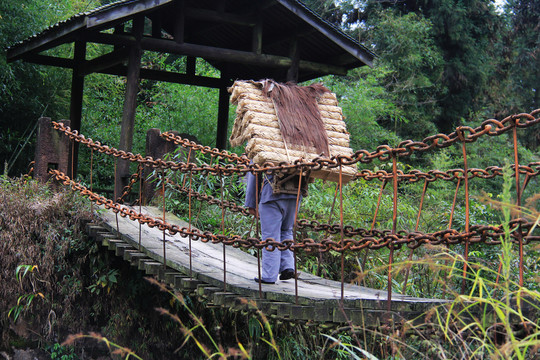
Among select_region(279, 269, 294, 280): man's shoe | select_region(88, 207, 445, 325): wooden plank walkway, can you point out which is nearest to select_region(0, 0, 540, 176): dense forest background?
select_region(88, 207, 445, 325): wooden plank walkway

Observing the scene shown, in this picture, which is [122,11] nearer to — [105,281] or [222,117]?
[222,117]

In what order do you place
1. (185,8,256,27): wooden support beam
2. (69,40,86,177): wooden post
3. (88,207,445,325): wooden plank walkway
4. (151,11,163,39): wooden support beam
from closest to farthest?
(88,207,445,325): wooden plank walkway, (185,8,256,27): wooden support beam, (69,40,86,177): wooden post, (151,11,163,39): wooden support beam

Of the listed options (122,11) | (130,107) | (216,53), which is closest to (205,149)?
(130,107)

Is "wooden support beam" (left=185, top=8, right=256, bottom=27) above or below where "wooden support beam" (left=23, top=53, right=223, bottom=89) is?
above

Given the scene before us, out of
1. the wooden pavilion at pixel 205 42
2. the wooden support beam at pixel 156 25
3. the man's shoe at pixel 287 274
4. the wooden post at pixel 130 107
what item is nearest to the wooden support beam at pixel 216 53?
the wooden pavilion at pixel 205 42

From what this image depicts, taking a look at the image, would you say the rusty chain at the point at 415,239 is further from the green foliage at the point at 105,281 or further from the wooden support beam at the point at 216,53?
the wooden support beam at the point at 216,53

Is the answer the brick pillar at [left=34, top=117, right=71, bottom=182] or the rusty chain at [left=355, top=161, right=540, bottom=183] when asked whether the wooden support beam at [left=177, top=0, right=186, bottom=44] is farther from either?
the rusty chain at [left=355, top=161, right=540, bottom=183]

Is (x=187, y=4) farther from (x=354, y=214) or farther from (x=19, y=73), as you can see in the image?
(x=354, y=214)

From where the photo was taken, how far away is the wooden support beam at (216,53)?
9.06 metres

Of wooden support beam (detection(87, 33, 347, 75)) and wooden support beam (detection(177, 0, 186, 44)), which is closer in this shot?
wooden support beam (detection(87, 33, 347, 75))

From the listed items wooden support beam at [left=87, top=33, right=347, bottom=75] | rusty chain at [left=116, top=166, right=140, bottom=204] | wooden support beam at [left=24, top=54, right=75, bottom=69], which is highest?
wooden support beam at [left=87, top=33, right=347, bottom=75]

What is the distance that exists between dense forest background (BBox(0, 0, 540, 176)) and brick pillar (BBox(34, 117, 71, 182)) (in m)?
0.37

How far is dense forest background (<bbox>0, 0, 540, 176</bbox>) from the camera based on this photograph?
443 inches

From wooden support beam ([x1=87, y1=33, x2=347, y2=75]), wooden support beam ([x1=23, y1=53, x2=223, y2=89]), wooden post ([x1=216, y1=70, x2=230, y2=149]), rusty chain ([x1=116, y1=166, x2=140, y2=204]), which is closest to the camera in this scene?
rusty chain ([x1=116, y1=166, x2=140, y2=204])
